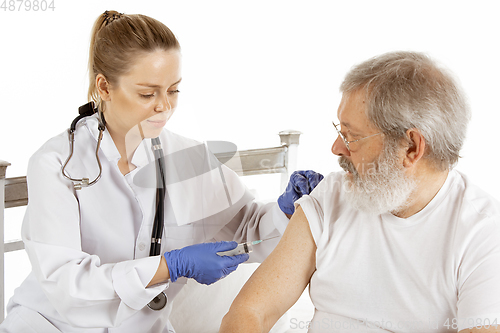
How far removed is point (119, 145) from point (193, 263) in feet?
1.58

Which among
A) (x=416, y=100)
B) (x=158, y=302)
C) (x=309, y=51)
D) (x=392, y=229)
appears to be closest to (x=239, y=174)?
(x=158, y=302)

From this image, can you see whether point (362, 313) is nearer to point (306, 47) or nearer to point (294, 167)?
point (294, 167)

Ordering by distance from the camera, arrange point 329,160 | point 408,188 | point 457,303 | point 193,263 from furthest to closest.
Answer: point 329,160
point 193,263
point 408,188
point 457,303

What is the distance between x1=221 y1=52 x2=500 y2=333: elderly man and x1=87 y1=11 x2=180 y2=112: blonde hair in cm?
61

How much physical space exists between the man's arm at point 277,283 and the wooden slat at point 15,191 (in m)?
0.98

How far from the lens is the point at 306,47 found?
295cm

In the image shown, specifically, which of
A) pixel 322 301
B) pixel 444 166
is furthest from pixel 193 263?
pixel 444 166

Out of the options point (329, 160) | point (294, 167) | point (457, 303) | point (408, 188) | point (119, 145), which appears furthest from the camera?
point (329, 160)

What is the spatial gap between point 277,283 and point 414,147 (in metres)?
0.54

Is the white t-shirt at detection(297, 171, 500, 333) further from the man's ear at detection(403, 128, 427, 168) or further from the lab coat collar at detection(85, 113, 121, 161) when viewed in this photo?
the lab coat collar at detection(85, 113, 121, 161)

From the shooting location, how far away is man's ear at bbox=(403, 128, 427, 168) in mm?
1178

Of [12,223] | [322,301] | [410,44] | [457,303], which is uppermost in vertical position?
[410,44]

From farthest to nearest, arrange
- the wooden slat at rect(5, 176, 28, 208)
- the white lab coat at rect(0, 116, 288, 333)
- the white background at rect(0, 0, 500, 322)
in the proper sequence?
the white background at rect(0, 0, 500, 322) → the wooden slat at rect(5, 176, 28, 208) → the white lab coat at rect(0, 116, 288, 333)

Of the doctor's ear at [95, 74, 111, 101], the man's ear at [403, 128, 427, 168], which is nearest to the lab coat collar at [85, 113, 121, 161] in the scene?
the doctor's ear at [95, 74, 111, 101]
